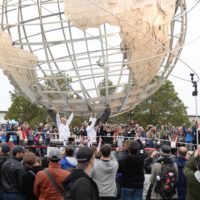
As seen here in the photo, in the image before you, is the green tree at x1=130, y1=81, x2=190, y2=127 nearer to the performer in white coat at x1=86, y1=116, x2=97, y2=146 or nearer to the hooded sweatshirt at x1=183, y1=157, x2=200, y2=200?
the performer in white coat at x1=86, y1=116, x2=97, y2=146

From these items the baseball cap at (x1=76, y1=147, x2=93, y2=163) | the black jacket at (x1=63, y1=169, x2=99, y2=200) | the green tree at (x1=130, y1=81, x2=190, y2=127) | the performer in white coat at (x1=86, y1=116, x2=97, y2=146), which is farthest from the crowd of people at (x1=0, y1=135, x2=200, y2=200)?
the green tree at (x1=130, y1=81, x2=190, y2=127)

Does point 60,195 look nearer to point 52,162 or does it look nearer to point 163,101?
point 52,162

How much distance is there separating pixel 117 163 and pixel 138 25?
503cm

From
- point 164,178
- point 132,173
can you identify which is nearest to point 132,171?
point 132,173

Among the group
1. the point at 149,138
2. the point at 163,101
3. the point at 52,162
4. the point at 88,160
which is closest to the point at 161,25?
the point at 149,138

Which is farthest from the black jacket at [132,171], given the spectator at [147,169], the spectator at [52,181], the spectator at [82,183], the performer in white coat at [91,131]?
the performer in white coat at [91,131]

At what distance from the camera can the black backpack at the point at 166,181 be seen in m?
6.82

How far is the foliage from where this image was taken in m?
46.6

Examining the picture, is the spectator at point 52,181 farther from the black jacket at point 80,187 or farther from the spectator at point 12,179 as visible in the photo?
the black jacket at point 80,187

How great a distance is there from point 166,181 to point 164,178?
55mm

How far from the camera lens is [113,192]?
22.4 feet

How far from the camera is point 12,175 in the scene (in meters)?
6.52

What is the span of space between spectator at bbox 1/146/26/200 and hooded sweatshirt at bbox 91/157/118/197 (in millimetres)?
962

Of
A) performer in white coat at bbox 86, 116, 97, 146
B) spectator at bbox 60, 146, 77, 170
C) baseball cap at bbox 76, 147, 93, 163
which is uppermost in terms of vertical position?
performer in white coat at bbox 86, 116, 97, 146
